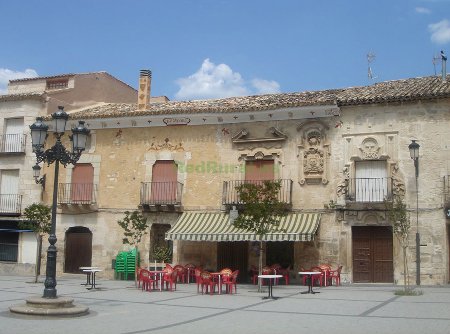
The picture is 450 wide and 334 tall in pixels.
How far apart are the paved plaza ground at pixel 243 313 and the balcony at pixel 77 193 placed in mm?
6410

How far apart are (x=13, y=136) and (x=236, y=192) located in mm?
10801

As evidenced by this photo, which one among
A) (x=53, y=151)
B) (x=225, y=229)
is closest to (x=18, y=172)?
(x=225, y=229)

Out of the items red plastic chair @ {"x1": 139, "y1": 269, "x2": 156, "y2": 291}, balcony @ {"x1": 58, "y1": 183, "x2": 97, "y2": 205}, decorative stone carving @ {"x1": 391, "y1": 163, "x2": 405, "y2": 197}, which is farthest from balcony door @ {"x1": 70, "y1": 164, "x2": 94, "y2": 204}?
decorative stone carving @ {"x1": 391, "y1": 163, "x2": 405, "y2": 197}

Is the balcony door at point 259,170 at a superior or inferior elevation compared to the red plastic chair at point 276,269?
superior

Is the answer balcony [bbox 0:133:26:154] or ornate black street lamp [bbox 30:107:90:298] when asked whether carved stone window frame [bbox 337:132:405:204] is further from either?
balcony [bbox 0:133:26:154]

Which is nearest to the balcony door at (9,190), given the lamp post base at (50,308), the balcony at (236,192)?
the balcony at (236,192)

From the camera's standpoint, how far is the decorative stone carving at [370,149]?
64.2 ft

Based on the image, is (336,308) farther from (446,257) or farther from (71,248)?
(71,248)

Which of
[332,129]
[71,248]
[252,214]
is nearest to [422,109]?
[332,129]

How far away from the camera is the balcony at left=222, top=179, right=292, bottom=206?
66.3 ft

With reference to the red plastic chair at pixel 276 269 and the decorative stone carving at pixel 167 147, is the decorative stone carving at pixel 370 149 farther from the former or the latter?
the decorative stone carving at pixel 167 147

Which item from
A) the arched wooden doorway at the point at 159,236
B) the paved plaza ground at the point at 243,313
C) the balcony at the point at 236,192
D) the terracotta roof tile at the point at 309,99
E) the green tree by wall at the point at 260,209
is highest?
the terracotta roof tile at the point at 309,99

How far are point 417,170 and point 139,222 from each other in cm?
961

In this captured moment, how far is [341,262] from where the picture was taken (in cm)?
1953
